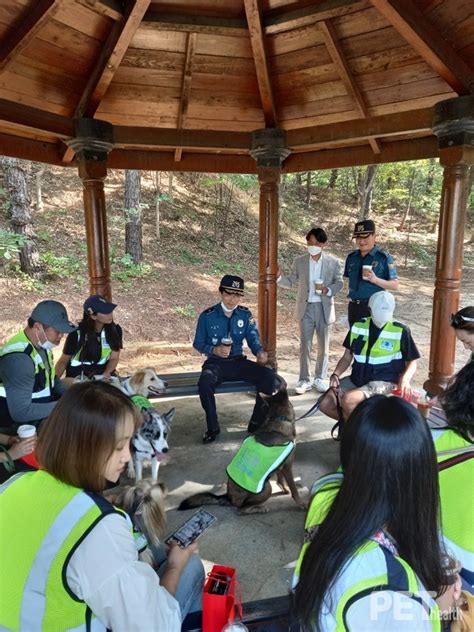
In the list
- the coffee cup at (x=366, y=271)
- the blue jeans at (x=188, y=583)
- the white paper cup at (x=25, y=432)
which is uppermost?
the coffee cup at (x=366, y=271)

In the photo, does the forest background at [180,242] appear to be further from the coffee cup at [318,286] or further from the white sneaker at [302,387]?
the white sneaker at [302,387]

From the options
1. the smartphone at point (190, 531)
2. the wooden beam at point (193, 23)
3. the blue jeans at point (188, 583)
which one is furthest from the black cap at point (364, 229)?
the blue jeans at point (188, 583)

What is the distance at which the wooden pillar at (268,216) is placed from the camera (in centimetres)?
569

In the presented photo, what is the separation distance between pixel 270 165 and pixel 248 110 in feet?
2.51

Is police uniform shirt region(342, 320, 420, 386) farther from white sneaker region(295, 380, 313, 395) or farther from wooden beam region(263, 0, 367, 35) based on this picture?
wooden beam region(263, 0, 367, 35)

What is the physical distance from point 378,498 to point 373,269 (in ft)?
13.8

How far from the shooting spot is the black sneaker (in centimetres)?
451

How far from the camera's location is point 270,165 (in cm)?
580

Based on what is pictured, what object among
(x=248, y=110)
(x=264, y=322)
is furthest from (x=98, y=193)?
(x=264, y=322)

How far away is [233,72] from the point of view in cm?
531

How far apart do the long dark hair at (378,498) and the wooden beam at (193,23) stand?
14.9 feet

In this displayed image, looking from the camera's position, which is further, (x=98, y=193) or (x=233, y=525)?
(x=98, y=193)

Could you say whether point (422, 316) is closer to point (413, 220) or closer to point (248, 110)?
point (248, 110)

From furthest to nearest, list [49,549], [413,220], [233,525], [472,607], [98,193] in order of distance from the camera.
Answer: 1. [413,220]
2. [98,193]
3. [233,525]
4. [472,607]
5. [49,549]
